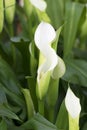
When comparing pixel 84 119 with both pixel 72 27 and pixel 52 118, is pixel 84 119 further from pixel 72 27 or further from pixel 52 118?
pixel 72 27

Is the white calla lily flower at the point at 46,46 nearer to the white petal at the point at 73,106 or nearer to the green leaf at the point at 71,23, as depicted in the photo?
the white petal at the point at 73,106

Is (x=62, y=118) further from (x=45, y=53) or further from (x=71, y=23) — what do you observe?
(x=71, y=23)

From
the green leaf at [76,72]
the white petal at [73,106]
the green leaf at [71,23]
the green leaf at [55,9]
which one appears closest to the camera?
the white petal at [73,106]

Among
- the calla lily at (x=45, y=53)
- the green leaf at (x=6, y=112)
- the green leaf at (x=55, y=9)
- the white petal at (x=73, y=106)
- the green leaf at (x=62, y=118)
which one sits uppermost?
the calla lily at (x=45, y=53)

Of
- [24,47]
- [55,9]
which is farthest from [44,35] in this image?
[55,9]

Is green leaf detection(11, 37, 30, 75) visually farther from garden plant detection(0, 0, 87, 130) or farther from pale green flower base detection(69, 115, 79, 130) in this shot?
pale green flower base detection(69, 115, 79, 130)

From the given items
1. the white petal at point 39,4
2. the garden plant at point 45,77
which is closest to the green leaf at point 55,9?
the garden plant at point 45,77

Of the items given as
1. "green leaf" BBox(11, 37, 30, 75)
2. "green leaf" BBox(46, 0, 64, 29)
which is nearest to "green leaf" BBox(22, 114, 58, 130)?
"green leaf" BBox(11, 37, 30, 75)

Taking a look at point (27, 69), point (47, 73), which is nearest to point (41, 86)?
point (47, 73)
